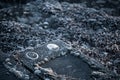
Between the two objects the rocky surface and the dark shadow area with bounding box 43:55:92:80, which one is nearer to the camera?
the dark shadow area with bounding box 43:55:92:80

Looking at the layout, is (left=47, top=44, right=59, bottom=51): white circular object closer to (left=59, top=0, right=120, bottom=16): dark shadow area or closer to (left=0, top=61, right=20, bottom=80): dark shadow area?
(left=0, top=61, right=20, bottom=80): dark shadow area

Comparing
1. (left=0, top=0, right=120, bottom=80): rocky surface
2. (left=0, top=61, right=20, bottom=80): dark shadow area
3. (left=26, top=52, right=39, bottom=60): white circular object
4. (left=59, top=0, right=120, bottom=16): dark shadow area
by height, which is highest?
(left=59, top=0, right=120, bottom=16): dark shadow area

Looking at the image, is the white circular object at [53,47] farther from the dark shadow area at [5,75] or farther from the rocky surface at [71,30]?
the dark shadow area at [5,75]

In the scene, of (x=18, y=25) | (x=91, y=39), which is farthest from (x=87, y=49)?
(x=18, y=25)

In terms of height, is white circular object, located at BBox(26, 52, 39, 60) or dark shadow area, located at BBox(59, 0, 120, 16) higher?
dark shadow area, located at BBox(59, 0, 120, 16)

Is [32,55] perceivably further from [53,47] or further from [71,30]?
[71,30]

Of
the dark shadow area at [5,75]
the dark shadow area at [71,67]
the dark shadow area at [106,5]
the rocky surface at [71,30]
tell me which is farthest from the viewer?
the dark shadow area at [106,5]

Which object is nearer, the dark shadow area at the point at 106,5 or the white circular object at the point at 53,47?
the white circular object at the point at 53,47

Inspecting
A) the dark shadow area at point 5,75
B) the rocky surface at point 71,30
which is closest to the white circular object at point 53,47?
the rocky surface at point 71,30

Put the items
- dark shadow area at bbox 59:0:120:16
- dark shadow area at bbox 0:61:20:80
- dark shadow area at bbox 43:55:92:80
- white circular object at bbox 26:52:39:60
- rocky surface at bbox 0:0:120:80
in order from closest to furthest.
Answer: dark shadow area at bbox 0:61:20:80
dark shadow area at bbox 43:55:92:80
white circular object at bbox 26:52:39:60
rocky surface at bbox 0:0:120:80
dark shadow area at bbox 59:0:120:16

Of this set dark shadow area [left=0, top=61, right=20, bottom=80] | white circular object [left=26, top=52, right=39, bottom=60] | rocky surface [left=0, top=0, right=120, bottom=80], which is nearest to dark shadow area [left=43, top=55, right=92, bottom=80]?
rocky surface [left=0, top=0, right=120, bottom=80]
